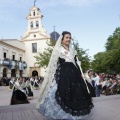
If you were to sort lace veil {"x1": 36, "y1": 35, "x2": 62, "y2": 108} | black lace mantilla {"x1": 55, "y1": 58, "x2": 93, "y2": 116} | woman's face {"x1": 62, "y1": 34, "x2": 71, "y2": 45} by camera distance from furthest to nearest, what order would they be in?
woman's face {"x1": 62, "y1": 34, "x2": 71, "y2": 45} → lace veil {"x1": 36, "y1": 35, "x2": 62, "y2": 108} → black lace mantilla {"x1": 55, "y1": 58, "x2": 93, "y2": 116}

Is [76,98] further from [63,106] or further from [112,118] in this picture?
[112,118]

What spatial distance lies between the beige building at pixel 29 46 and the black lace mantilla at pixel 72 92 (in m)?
39.0

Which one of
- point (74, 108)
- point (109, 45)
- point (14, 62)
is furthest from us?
point (109, 45)

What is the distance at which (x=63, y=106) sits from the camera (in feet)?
16.9

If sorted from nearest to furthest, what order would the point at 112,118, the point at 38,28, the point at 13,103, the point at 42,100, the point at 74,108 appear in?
the point at 74,108, the point at 42,100, the point at 112,118, the point at 13,103, the point at 38,28

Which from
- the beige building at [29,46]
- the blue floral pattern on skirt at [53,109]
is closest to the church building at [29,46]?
the beige building at [29,46]

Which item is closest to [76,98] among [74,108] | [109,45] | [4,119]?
[74,108]

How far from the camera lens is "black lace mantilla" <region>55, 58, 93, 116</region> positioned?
5125 millimetres

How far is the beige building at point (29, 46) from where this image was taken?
149 ft

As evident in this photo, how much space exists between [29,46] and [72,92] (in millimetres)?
44013

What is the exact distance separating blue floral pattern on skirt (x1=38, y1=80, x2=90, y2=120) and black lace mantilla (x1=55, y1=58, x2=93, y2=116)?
80 millimetres

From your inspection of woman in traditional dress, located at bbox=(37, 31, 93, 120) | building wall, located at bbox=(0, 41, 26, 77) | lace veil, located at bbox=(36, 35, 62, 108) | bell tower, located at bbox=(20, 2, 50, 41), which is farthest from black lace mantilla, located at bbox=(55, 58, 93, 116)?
bell tower, located at bbox=(20, 2, 50, 41)

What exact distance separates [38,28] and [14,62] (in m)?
8.01

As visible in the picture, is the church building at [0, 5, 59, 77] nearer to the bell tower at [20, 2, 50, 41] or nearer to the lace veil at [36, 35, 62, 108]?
the bell tower at [20, 2, 50, 41]
